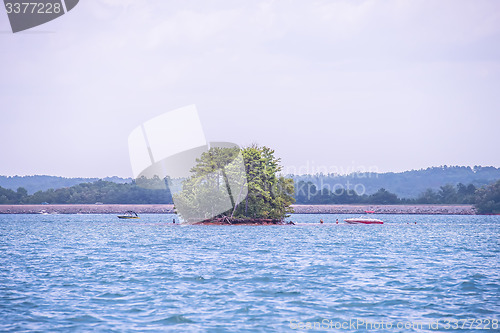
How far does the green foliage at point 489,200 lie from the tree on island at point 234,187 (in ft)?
363

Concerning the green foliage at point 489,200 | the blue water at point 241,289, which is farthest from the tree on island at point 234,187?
the green foliage at point 489,200

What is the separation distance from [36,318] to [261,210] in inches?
3171

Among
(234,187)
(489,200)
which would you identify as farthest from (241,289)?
(489,200)

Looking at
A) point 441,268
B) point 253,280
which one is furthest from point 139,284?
point 441,268

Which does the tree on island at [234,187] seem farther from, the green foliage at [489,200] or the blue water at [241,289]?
the green foliage at [489,200]

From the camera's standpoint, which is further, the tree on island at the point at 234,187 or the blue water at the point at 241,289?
the tree on island at the point at 234,187

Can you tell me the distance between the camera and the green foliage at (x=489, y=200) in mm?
189625

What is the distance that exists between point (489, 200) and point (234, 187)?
399ft

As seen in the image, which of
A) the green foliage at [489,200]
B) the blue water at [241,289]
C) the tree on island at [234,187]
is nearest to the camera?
the blue water at [241,289]

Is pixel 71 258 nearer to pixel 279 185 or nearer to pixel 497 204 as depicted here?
pixel 279 185

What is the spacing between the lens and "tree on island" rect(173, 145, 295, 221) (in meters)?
100

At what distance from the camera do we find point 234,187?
3957 inches

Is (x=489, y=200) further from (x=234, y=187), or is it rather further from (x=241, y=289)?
(x=241, y=289)

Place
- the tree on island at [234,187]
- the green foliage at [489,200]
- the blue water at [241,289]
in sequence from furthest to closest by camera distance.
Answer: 1. the green foliage at [489,200]
2. the tree on island at [234,187]
3. the blue water at [241,289]
